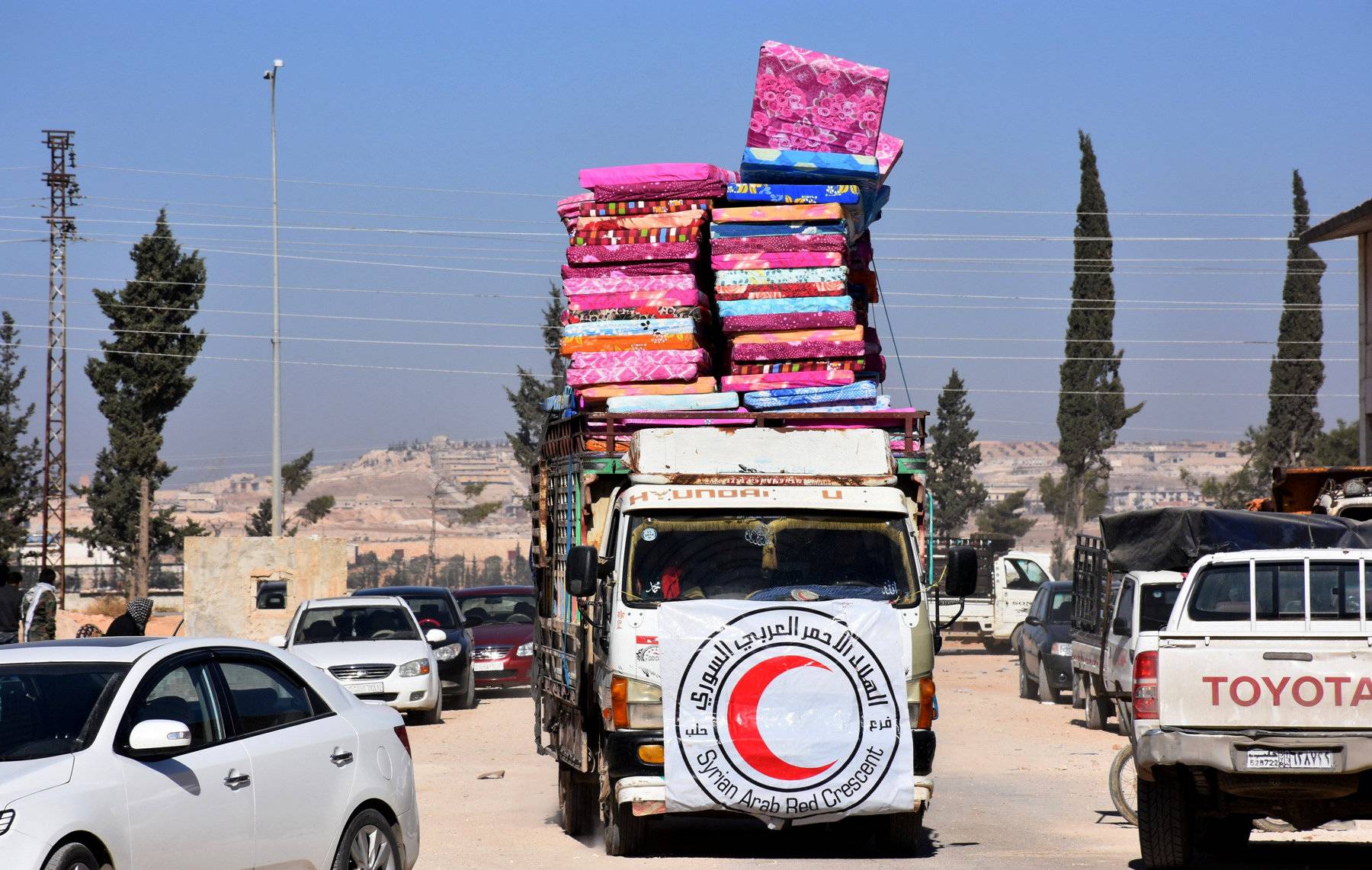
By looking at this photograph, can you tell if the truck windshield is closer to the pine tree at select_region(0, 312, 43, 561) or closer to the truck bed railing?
the truck bed railing

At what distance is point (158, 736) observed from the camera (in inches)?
272

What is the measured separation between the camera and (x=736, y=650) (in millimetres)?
10609

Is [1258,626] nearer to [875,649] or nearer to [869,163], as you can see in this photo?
[875,649]

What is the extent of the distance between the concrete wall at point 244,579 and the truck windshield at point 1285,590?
93.0 feet

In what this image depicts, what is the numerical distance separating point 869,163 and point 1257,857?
612cm

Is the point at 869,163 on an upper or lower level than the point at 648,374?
upper

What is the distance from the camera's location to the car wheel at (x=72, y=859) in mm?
6363

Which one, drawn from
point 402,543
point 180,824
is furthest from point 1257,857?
point 402,543

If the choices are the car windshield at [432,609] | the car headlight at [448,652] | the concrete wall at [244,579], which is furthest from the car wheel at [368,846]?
the concrete wall at [244,579]

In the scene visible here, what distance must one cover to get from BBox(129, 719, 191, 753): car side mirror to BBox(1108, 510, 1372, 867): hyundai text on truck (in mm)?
5610

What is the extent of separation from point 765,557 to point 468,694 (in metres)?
15.3

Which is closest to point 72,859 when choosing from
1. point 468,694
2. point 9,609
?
point 9,609

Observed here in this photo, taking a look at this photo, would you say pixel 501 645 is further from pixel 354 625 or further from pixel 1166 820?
pixel 1166 820

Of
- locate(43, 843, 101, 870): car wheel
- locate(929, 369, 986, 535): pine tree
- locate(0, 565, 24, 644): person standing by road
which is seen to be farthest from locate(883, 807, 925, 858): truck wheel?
locate(929, 369, 986, 535): pine tree
